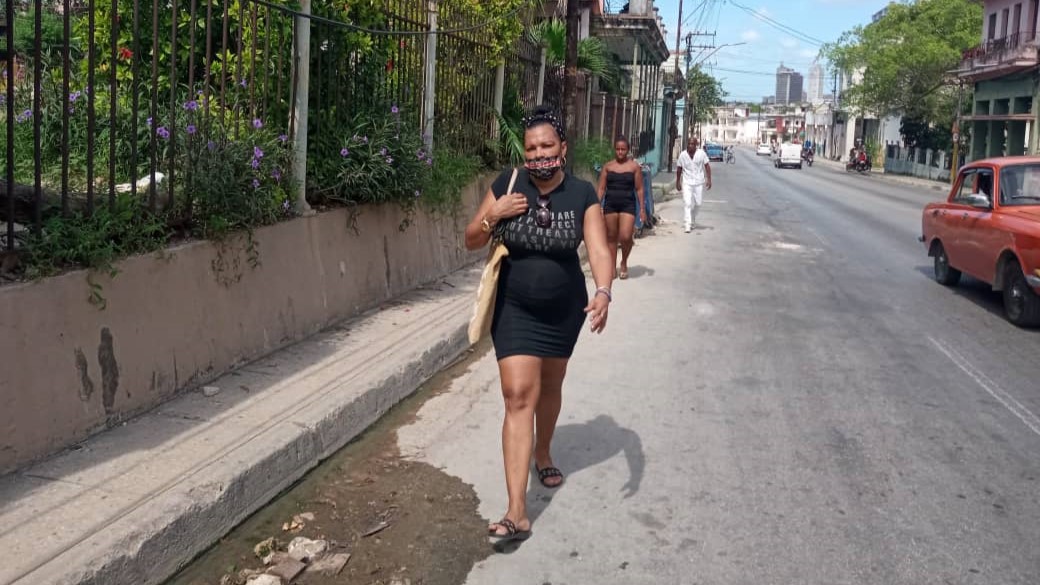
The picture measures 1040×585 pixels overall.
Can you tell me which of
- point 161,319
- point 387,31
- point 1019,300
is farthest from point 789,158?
point 161,319

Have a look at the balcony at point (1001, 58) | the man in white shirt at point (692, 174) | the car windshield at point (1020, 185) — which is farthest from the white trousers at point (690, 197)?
the balcony at point (1001, 58)

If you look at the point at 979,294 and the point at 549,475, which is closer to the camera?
the point at 549,475

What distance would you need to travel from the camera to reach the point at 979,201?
32.2 feet

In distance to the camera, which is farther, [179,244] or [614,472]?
[179,244]

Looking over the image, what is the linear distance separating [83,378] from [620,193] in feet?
24.6

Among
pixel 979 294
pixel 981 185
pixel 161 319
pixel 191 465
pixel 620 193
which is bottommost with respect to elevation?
pixel 191 465

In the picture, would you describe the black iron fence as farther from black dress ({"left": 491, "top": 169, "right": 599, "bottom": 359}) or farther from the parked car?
the parked car

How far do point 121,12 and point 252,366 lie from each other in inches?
107

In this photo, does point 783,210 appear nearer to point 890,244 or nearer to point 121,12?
point 890,244

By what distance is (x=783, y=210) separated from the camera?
23.8m

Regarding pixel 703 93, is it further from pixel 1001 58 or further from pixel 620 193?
pixel 620 193

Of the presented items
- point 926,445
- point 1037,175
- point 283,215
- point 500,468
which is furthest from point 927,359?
point 283,215

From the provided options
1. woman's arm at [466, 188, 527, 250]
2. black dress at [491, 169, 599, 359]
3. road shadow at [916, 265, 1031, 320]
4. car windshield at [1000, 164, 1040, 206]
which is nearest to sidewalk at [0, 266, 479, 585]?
black dress at [491, 169, 599, 359]

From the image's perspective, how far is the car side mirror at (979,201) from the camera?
9.75 metres
